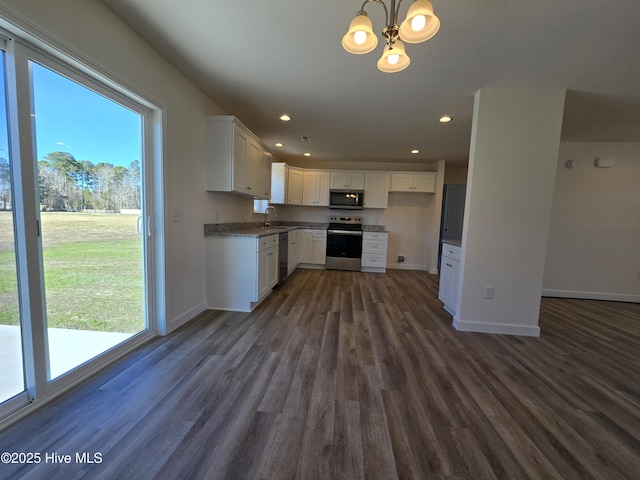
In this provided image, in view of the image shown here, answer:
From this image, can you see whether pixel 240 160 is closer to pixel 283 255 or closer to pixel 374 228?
pixel 283 255

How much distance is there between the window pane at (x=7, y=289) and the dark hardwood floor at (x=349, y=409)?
244 mm

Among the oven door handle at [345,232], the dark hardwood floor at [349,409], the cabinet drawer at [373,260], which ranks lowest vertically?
the dark hardwood floor at [349,409]

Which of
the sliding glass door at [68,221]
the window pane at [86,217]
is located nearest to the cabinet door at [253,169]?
the sliding glass door at [68,221]

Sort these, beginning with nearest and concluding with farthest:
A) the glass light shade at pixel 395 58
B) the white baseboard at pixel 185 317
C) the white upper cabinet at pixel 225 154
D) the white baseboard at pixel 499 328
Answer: the glass light shade at pixel 395 58
the white baseboard at pixel 185 317
the white baseboard at pixel 499 328
the white upper cabinet at pixel 225 154

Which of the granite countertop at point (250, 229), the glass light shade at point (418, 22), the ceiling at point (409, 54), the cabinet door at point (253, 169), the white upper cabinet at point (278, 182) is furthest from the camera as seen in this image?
the white upper cabinet at point (278, 182)

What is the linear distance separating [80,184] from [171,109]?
1068 millimetres

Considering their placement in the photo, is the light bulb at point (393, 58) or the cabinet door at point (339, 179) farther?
the cabinet door at point (339, 179)

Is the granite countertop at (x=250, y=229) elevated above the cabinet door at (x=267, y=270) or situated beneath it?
elevated above

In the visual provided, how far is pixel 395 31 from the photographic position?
1.30m

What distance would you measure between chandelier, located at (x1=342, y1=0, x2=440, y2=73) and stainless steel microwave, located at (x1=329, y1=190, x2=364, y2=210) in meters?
4.03

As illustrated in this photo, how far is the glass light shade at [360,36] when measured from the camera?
1250 mm

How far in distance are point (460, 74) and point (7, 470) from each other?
12.3 feet

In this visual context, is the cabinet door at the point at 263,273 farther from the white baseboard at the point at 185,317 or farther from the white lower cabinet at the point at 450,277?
the white lower cabinet at the point at 450,277

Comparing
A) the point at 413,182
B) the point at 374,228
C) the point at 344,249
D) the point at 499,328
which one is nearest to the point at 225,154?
the point at 344,249
